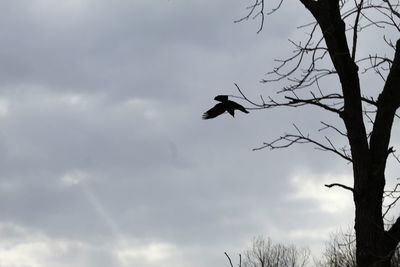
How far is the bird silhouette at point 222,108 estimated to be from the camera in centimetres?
507

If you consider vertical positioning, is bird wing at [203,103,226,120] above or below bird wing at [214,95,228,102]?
below

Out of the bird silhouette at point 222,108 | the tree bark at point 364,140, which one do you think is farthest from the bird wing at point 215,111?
the tree bark at point 364,140

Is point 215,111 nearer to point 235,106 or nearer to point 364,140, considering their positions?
point 235,106

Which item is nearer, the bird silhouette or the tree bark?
the tree bark

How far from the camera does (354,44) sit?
5.39 metres

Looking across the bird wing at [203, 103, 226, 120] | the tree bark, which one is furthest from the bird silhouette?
the tree bark

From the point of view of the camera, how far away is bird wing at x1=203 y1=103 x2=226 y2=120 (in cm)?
506

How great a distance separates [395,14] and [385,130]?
111 cm

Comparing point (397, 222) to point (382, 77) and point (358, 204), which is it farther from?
point (382, 77)

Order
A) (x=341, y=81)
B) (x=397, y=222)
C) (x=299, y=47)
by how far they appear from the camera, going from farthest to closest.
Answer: (x=299, y=47)
(x=341, y=81)
(x=397, y=222)

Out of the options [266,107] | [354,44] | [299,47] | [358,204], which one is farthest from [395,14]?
[358,204]

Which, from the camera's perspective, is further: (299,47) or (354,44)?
(299,47)

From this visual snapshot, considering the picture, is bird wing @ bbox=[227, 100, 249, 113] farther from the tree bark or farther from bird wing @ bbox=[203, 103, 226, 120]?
the tree bark

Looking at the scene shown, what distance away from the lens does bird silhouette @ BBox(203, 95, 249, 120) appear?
5.07 m
